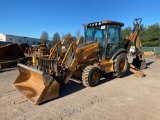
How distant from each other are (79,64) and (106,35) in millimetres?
1983

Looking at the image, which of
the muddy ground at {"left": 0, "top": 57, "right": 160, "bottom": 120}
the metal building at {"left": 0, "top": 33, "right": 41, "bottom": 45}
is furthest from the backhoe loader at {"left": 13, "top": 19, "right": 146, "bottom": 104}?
the metal building at {"left": 0, "top": 33, "right": 41, "bottom": 45}

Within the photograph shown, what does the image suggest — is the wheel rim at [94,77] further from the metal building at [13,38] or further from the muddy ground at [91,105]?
the metal building at [13,38]

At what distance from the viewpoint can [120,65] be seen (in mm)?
8242

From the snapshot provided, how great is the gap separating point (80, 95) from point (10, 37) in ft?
206

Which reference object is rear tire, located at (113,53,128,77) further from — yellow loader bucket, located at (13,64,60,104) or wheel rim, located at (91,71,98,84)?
yellow loader bucket, located at (13,64,60,104)

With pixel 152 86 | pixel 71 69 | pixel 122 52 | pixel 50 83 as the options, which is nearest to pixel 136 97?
pixel 152 86

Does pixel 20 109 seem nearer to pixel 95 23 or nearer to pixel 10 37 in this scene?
pixel 95 23

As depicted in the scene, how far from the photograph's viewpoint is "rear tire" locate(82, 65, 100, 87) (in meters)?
6.36

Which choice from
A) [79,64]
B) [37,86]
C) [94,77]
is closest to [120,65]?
[94,77]

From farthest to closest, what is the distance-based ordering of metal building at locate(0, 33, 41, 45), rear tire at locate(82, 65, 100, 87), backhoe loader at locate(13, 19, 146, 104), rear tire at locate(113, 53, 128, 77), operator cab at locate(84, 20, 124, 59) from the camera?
metal building at locate(0, 33, 41, 45) < rear tire at locate(113, 53, 128, 77) < operator cab at locate(84, 20, 124, 59) < rear tire at locate(82, 65, 100, 87) < backhoe loader at locate(13, 19, 146, 104)

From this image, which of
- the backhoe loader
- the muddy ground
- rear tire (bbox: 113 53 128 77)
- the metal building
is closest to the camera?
the muddy ground

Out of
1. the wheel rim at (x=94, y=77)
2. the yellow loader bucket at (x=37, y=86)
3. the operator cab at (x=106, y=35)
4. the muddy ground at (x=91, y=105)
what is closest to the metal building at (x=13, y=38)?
the operator cab at (x=106, y=35)

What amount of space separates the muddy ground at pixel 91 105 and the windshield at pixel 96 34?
7.59 ft

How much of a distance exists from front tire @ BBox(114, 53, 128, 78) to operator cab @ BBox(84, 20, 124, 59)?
0.40m
